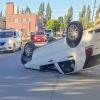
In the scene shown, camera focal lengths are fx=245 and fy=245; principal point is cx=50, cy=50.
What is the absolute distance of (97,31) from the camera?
26.3ft

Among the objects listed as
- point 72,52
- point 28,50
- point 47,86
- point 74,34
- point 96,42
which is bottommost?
point 47,86

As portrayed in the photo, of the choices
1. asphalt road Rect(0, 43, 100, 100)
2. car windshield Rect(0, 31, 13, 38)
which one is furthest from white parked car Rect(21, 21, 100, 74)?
car windshield Rect(0, 31, 13, 38)

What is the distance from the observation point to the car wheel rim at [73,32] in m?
8.37

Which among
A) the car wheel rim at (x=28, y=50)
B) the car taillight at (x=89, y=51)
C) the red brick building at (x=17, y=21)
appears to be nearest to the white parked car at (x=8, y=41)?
the car wheel rim at (x=28, y=50)

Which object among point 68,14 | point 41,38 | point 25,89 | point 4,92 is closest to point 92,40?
point 25,89

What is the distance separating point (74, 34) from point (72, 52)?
623 mm

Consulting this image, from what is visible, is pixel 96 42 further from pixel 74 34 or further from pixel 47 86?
pixel 47 86

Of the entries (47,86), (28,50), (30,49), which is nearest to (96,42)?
(47,86)

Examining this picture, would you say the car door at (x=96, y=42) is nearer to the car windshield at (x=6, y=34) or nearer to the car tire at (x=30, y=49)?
the car tire at (x=30, y=49)

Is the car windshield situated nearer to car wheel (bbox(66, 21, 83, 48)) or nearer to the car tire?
the car tire

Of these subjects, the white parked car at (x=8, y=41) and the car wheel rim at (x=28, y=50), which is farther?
the white parked car at (x=8, y=41)

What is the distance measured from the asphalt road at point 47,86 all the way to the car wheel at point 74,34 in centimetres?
129

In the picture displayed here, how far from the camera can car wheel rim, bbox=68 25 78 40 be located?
27.5 feet

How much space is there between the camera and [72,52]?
27.5ft
